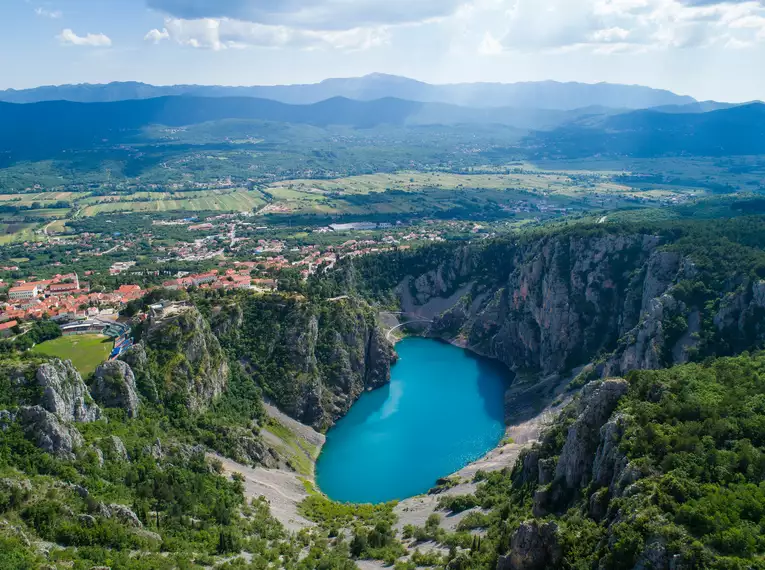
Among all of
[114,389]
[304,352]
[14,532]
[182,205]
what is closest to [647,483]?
[14,532]

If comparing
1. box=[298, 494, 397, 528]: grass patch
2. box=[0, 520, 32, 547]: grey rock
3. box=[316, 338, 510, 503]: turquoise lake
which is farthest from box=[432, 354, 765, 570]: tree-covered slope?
box=[0, 520, 32, 547]: grey rock

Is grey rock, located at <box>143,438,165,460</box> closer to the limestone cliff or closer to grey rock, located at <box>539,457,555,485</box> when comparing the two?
the limestone cliff

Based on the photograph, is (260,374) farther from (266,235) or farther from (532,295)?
(266,235)

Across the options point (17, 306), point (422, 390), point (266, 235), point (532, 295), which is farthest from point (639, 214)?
point (17, 306)

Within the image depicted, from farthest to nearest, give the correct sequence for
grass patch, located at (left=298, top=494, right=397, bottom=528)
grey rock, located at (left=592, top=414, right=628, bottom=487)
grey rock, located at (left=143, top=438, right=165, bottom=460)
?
grass patch, located at (left=298, top=494, right=397, bottom=528)
grey rock, located at (left=143, top=438, right=165, bottom=460)
grey rock, located at (left=592, top=414, right=628, bottom=487)

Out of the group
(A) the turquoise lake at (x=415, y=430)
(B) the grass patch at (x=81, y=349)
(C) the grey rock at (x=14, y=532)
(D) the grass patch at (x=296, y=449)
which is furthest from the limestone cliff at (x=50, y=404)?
(A) the turquoise lake at (x=415, y=430)
